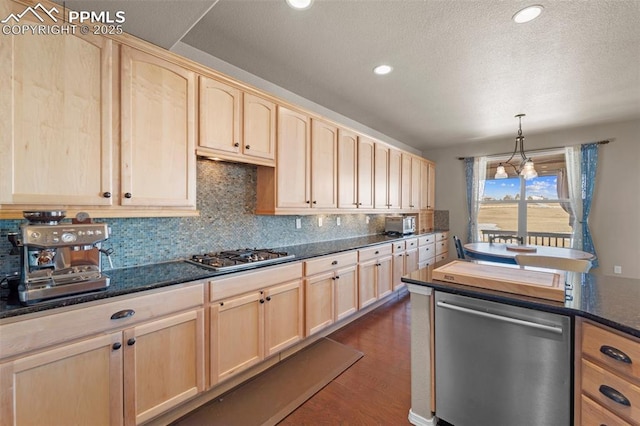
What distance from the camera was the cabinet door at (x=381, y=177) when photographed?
396 cm

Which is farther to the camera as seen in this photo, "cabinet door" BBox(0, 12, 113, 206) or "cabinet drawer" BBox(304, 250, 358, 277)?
"cabinet drawer" BBox(304, 250, 358, 277)

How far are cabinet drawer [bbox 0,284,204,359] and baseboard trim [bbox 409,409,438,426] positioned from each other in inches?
60.5

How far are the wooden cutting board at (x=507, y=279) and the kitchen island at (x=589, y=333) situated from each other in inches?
1.4

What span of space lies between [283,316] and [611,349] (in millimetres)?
1936

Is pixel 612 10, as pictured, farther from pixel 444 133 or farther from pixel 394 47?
pixel 444 133

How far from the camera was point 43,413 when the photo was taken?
4.06 feet

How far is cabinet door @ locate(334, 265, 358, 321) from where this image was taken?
2865mm

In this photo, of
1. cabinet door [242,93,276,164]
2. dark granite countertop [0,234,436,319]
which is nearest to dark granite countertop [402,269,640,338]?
dark granite countertop [0,234,436,319]

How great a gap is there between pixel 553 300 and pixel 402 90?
246 cm

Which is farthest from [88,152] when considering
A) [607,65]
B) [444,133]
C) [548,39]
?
[444,133]

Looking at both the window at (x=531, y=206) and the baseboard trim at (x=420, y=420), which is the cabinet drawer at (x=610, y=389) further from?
the window at (x=531, y=206)

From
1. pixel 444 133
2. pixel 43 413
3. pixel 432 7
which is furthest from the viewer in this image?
pixel 444 133

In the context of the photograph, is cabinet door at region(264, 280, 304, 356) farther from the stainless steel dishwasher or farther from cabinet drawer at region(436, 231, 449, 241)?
cabinet drawer at region(436, 231, 449, 241)

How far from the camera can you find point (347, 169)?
11.2ft
